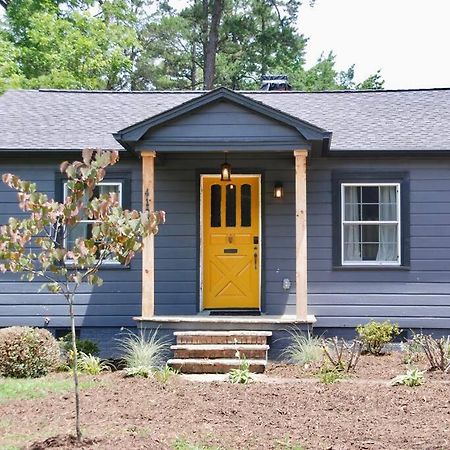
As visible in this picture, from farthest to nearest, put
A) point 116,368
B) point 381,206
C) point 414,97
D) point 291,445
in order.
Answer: point 414,97, point 381,206, point 116,368, point 291,445

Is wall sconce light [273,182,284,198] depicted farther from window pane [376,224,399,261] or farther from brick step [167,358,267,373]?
brick step [167,358,267,373]

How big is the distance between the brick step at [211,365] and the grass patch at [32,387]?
1.23m

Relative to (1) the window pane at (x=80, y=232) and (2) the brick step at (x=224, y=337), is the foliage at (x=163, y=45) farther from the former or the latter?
(2) the brick step at (x=224, y=337)

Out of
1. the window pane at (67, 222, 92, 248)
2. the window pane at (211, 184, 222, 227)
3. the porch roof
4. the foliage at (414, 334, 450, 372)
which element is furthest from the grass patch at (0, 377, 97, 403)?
the foliage at (414, 334, 450, 372)

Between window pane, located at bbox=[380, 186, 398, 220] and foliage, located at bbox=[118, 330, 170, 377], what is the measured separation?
12.6 feet

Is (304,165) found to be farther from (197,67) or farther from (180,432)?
(197,67)

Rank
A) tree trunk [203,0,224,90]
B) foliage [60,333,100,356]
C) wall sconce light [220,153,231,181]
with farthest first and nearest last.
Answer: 1. tree trunk [203,0,224,90]
2. wall sconce light [220,153,231,181]
3. foliage [60,333,100,356]

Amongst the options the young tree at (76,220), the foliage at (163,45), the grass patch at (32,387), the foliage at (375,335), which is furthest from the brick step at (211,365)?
the foliage at (163,45)

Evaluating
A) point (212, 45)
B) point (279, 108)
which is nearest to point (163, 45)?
point (212, 45)

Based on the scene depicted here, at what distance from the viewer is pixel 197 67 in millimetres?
32281

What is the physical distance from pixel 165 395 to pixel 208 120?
3.88m

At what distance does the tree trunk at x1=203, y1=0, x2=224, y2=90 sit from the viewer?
27844 mm

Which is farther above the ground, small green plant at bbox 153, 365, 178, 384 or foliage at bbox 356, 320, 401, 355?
foliage at bbox 356, 320, 401, 355

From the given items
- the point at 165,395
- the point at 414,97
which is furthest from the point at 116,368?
the point at 414,97
